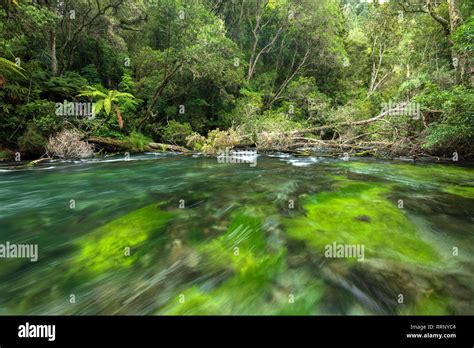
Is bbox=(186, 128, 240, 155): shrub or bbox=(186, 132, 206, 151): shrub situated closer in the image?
bbox=(186, 128, 240, 155): shrub

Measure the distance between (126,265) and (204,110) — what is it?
17.3m

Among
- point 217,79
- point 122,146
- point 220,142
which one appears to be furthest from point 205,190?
point 217,79

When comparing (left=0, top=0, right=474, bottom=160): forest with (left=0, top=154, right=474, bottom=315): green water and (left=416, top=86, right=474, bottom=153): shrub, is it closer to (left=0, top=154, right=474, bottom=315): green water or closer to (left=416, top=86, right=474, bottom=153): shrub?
(left=416, top=86, right=474, bottom=153): shrub

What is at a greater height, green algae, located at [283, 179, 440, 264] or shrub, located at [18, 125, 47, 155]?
shrub, located at [18, 125, 47, 155]

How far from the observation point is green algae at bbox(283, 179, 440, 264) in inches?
119

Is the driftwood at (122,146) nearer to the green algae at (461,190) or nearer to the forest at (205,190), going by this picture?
the forest at (205,190)

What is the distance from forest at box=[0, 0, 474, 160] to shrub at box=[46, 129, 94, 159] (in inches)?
1.7

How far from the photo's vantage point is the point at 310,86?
22828 mm

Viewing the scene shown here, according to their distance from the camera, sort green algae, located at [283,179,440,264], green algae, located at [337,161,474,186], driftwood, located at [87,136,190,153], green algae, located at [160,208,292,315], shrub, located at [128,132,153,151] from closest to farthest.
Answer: green algae, located at [160,208,292,315], green algae, located at [283,179,440,264], green algae, located at [337,161,474,186], driftwood, located at [87,136,190,153], shrub, located at [128,132,153,151]

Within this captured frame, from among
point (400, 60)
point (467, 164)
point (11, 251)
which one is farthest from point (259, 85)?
point (11, 251)

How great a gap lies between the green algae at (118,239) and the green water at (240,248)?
0.02 metres

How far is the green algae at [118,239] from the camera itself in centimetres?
293

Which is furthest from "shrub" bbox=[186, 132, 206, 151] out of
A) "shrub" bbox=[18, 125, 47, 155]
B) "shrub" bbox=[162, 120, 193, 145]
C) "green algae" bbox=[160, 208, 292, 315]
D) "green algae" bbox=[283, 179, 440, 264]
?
"green algae" bbox=[160, 208, 292, 315]

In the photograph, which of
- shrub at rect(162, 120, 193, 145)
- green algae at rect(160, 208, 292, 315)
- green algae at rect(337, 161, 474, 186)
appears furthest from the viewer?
shrub at rect(162, 120, 193, 145)
